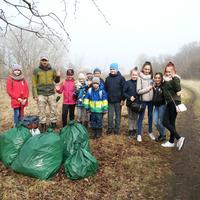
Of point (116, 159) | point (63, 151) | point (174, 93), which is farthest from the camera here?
point (174, 93)

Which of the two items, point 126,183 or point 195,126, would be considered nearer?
point 126,183

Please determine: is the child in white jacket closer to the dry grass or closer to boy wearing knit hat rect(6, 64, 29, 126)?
the dry grass

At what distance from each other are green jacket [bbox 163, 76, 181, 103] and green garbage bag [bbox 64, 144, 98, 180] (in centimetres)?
247

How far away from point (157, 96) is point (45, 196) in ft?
11.6

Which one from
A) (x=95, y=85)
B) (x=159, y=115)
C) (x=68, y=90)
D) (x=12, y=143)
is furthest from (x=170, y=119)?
(x=12, y=143)

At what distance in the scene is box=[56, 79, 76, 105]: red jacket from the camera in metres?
7.44

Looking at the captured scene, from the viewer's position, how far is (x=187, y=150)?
260 inches

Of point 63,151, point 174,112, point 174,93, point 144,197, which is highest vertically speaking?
point 174,93

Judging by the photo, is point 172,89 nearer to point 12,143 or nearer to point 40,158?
point 40,158

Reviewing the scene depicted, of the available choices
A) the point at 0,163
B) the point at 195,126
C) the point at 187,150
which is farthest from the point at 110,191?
the point at 195,126

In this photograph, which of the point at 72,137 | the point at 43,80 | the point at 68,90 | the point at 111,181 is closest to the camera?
the point at 111,181

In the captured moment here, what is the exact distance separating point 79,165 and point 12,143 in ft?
4.09

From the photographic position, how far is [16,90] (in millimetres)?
7039

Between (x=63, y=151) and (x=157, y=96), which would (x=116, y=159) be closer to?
(x=63, y=151)
